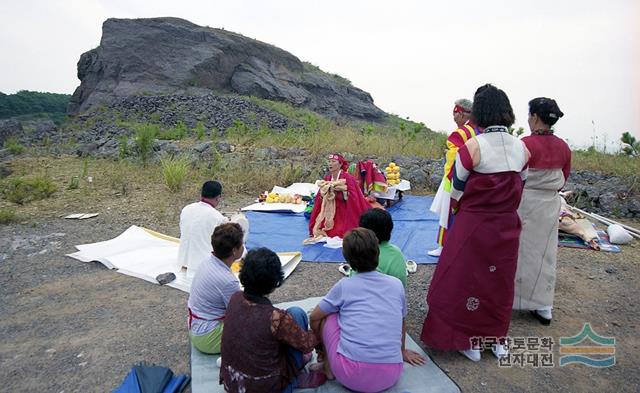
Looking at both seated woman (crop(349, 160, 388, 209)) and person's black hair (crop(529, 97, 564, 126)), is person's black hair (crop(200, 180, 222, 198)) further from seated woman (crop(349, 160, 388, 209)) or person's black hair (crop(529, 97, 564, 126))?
seated woman (crop(349, 160, 388, 209))

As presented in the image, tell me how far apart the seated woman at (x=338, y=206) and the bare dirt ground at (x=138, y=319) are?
879mm

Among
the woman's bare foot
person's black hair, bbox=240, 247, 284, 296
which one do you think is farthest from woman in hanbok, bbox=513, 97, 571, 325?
person's black hair, bbox=240, 247, 284, 296

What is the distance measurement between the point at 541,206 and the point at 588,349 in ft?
3.52

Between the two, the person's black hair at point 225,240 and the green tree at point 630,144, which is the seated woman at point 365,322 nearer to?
the person's black hair at point 225,240

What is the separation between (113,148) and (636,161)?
44.5ft

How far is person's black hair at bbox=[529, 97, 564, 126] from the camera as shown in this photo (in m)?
3.05

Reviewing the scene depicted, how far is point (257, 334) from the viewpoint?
2027mm

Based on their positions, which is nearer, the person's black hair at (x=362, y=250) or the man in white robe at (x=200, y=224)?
the person's black hair at (x=362, y=250)

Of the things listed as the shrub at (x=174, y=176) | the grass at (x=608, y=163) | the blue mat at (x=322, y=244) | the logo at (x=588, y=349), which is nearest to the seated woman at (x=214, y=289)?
the blue mat at (x=322, y=244)

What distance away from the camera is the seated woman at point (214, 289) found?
2557 millimetres

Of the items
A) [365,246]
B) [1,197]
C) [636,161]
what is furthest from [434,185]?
[1,197]

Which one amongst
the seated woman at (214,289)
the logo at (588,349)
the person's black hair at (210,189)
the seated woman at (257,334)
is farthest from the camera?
the person's black hair at (210,189)

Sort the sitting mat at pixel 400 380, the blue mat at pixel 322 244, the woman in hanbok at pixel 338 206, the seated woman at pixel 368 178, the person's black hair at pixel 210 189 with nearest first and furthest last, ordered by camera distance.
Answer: the sitting mat at pixel 400 380 → the person's black hair at pixel 210 189 → the blue mat at pixel 322 244 → the woman in hanbok at pixel 338 206 → the seated woman at pixel 368 178

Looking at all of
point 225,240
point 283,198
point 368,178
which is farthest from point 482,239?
point 283,198
